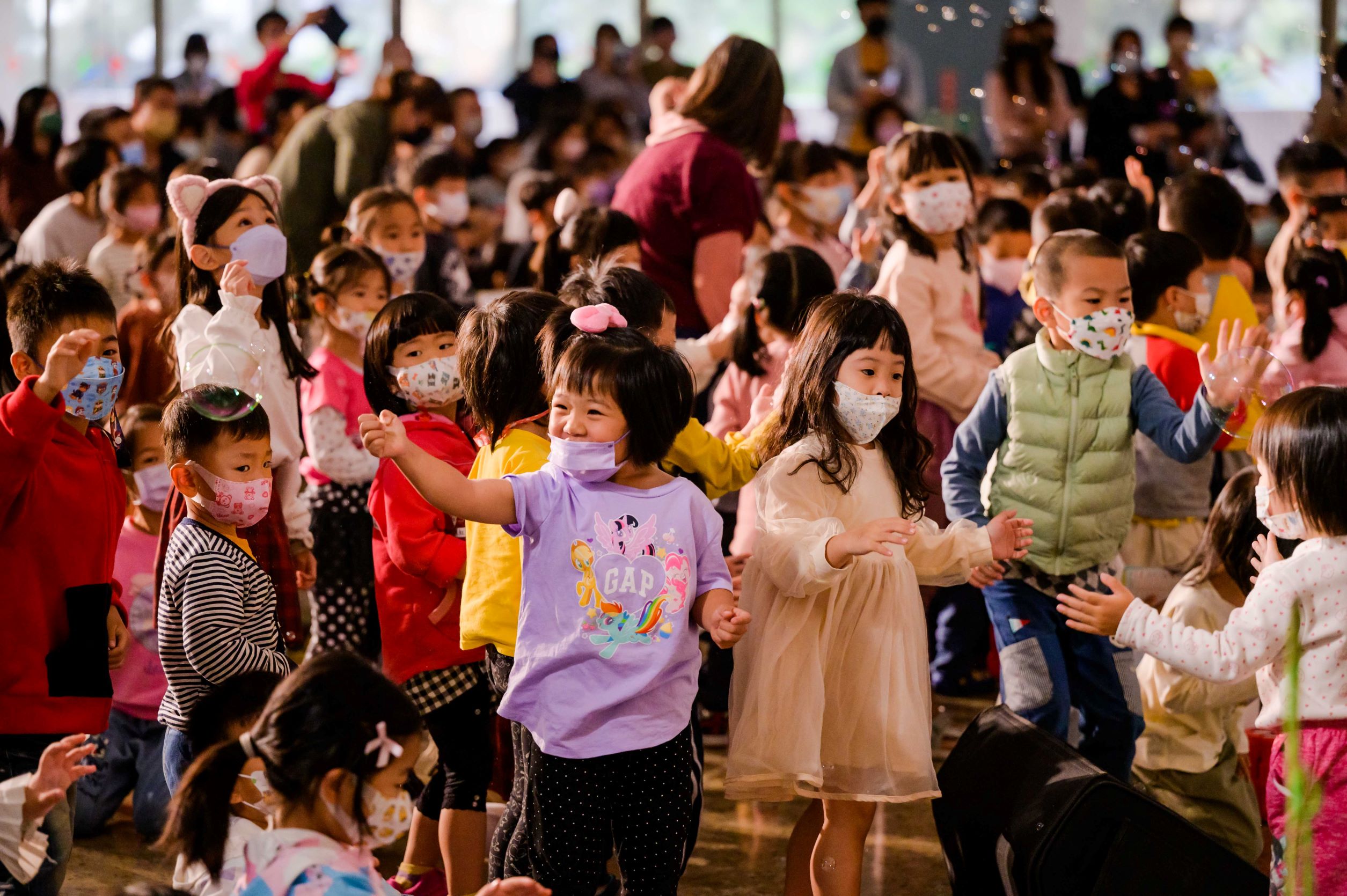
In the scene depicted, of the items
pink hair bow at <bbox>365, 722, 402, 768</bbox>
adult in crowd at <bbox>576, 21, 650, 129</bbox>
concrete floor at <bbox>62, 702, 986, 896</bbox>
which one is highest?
adult in crowd at <bbox>576, 21, 650, 129</bbox>

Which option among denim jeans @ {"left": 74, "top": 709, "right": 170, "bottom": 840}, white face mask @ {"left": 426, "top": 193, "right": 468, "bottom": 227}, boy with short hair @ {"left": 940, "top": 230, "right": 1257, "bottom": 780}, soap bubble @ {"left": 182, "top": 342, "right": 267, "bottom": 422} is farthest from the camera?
white face mask @ {"left": 426, "top": 193, "right": 468, "bottom": 227}

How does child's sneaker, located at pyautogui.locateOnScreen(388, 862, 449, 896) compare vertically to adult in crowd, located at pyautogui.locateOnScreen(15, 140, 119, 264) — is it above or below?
below

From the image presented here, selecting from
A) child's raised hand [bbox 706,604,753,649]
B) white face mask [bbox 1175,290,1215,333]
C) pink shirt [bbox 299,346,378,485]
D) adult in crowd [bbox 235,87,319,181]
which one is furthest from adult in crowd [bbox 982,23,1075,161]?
child's raised hand [bbox 706,604,753,649]

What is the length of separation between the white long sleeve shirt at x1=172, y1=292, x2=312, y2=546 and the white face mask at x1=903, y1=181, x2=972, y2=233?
1931 mm

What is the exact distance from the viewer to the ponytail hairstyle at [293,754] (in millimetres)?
2250

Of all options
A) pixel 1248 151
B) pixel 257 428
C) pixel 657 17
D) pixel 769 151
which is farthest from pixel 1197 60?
pixel 257 428

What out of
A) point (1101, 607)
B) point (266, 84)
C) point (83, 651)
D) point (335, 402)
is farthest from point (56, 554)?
point (266, 84)

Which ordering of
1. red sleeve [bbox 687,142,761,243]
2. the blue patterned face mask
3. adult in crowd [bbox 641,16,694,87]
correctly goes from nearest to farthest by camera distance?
the blue patterned face mask, red sleeve [bbox 687,142,761,243], adult in crowd [bbox 641,16,694,87]

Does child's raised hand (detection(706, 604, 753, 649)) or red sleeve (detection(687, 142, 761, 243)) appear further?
red sleeve (detection(687, 142, 761, 243))

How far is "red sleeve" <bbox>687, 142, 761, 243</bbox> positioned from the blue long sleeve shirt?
1365 mm

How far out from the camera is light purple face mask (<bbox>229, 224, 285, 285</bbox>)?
12.1 ft

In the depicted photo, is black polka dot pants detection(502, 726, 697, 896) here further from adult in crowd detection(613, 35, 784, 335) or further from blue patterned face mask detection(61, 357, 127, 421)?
adult in crowd detection(613, 35, 784, 335)

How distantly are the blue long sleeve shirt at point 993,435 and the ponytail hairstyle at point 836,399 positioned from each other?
A: 0.31 m

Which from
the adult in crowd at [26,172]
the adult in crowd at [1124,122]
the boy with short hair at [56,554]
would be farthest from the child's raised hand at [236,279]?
the adult in crowd at [26,172]
